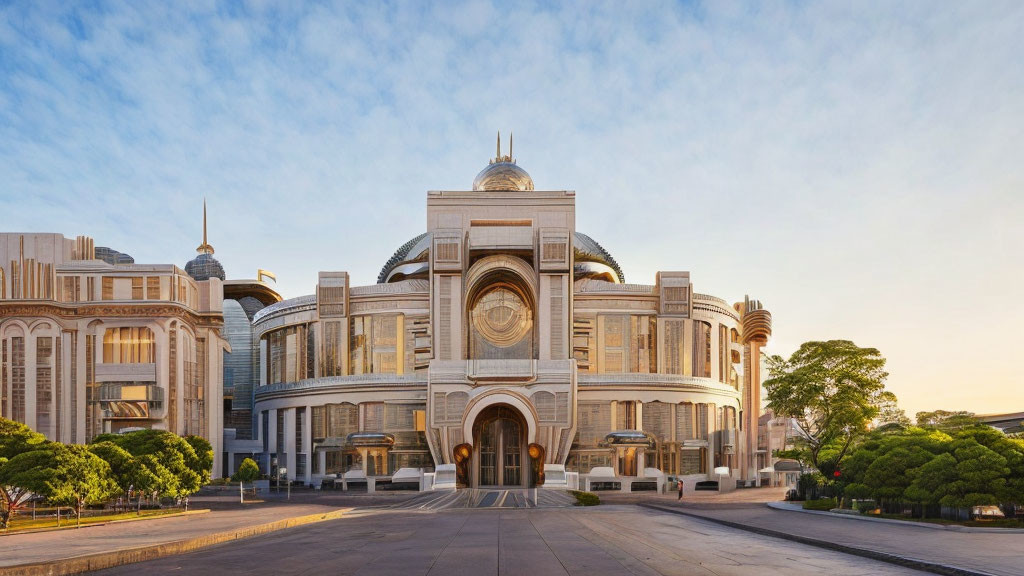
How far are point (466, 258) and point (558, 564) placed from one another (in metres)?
53.3

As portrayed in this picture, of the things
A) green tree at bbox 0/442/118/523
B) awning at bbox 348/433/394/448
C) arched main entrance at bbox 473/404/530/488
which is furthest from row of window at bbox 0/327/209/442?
green tree at bbox 0/442/118/523

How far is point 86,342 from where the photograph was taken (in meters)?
64.6

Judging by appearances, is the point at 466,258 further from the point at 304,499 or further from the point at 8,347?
the point at 8,347

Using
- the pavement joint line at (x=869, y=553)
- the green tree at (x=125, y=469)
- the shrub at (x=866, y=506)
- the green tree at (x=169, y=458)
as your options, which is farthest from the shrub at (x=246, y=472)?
the shrub at (x=866, y=506)

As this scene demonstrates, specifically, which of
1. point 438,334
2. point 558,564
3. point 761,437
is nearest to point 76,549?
point 558,564

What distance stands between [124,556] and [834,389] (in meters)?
46.6

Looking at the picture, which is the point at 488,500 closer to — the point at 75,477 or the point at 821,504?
the point at 821,504

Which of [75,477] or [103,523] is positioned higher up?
[75,477]

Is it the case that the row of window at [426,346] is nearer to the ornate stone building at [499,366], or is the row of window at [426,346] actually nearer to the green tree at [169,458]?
the ornate stone building at [499,366]

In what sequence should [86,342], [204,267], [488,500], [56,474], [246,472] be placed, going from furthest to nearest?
1. [204,267]
2. [86,342]
3. [246,472]
4. [488,500]
5. [56,474]

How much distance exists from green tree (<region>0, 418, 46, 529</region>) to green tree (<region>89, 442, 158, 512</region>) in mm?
2607

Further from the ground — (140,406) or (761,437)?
(140,406)

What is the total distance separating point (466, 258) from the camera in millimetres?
73000

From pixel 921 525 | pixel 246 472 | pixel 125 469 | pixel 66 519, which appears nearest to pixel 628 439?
pixel 246 472
